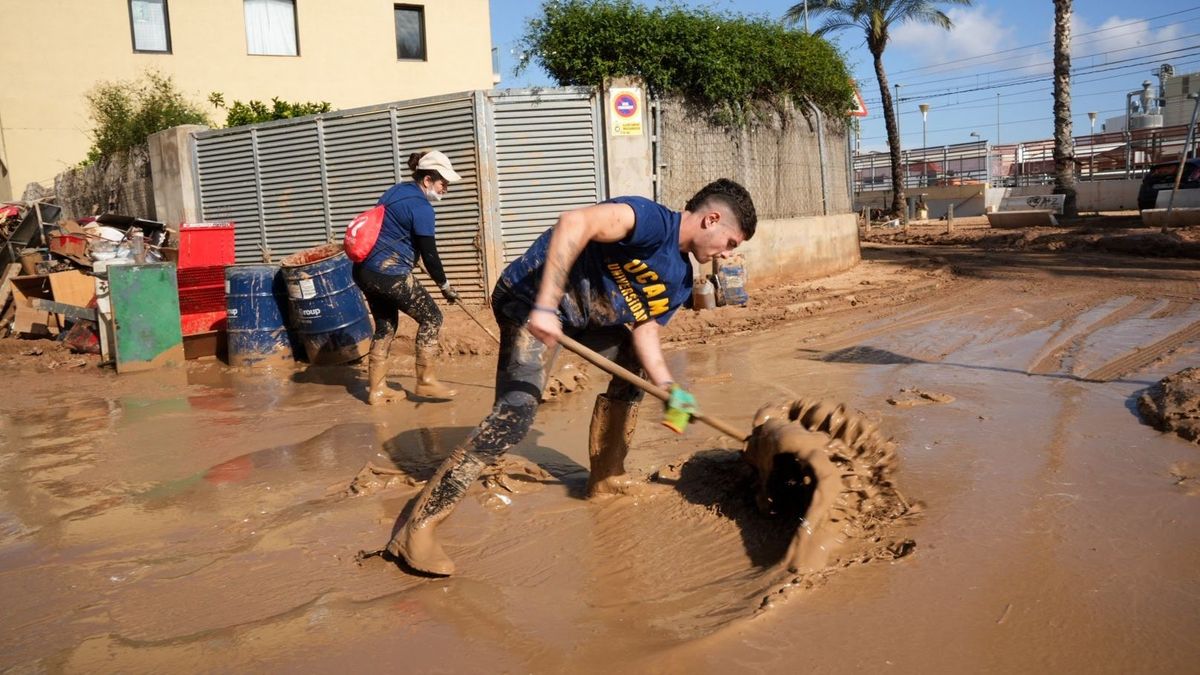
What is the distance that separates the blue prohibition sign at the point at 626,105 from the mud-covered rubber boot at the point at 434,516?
Answer: 737 cm

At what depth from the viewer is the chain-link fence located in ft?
35.5

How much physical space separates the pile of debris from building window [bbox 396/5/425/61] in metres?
9.52

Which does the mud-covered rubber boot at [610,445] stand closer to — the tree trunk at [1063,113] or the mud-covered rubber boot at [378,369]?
the mud-covered rubber boot at [378,369]

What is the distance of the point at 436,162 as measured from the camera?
6.14m

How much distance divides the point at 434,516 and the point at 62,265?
9.55 meters

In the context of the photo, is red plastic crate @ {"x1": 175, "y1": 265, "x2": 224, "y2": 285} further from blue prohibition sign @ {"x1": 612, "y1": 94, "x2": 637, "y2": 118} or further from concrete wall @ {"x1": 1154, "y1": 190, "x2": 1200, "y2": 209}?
concrete wall @ {"x1": 1154, "y1": 190, "x2": 1200, "y2": 209}

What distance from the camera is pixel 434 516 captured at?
3.50 metres

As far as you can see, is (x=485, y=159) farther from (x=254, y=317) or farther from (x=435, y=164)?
(x=435, y=164)

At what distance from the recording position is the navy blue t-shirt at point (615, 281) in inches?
141

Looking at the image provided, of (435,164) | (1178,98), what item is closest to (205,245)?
(435,164)

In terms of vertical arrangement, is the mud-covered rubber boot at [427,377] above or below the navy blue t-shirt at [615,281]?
below

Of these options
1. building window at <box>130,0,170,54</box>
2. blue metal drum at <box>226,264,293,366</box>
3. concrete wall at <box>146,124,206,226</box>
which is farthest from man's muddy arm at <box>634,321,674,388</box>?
building window at <box>130,0,170,54</box>

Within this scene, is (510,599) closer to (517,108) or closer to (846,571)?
(846,571)

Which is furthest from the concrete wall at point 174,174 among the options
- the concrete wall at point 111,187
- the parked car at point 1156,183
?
the parked car at point 1156,183
